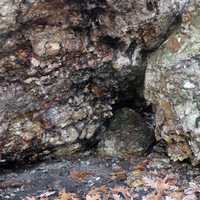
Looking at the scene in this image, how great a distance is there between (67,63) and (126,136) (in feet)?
5.73

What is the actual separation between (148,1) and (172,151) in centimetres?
244

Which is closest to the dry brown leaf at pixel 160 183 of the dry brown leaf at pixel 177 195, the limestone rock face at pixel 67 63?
the dry brown leaf at pixel 177 195

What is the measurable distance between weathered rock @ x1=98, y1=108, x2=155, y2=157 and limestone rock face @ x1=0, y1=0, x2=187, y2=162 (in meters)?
0.27

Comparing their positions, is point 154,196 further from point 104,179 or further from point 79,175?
point 79,175

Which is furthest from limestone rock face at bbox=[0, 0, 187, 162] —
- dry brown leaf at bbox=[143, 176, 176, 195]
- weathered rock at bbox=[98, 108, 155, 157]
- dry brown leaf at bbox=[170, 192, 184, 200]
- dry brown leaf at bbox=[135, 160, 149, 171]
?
dry brown leaf at bbox=[170, 192, 184, 200]

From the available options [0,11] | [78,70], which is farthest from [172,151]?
[0,11]

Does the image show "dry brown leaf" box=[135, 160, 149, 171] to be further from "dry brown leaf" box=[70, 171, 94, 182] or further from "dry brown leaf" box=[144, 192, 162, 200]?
"dry brown leaf" box=[70, 171, 94, 182]

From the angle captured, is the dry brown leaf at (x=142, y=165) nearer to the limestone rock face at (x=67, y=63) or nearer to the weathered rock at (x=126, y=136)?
the weathered rock at (x=126, y=136)

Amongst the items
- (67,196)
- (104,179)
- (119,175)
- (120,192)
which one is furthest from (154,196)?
(67,196)

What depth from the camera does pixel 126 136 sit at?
7.48m

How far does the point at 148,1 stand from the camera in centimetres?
622

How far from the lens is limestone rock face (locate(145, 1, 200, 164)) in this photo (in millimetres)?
6297

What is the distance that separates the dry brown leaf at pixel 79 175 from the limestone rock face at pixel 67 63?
1.82 feet

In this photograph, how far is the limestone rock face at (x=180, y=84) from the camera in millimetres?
6297
